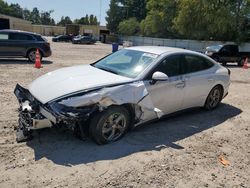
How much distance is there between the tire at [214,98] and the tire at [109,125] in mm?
2787

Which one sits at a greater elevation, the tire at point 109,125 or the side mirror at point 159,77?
the side mirror at point 159,77

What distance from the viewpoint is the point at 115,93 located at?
4.65m

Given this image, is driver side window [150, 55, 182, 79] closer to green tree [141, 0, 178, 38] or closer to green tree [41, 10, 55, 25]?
green tree [141, 0, 178, 38]

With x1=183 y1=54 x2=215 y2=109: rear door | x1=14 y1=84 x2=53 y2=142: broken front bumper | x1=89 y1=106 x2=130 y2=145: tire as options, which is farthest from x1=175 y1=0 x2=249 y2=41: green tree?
x1=14 y1=84 x2=53 y2=142: broken front bumper

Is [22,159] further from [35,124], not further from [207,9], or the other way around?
[207,9]

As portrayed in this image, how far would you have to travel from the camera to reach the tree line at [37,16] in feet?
377

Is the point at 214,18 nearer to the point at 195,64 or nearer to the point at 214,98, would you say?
the point at 214,98

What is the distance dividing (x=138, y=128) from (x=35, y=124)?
202 centimetres

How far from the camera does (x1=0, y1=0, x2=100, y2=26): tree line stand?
115 meters

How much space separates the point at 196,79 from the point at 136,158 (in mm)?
2599

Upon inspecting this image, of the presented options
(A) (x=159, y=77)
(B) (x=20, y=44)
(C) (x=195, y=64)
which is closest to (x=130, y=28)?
(B) (x=20, y=44)

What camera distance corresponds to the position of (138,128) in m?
5.61

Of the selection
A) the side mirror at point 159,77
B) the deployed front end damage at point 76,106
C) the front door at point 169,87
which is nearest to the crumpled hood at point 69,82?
the deployed front end damage at point 76,106

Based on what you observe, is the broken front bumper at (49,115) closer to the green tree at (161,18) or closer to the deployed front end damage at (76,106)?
the deployed front end damage at (76,106)
